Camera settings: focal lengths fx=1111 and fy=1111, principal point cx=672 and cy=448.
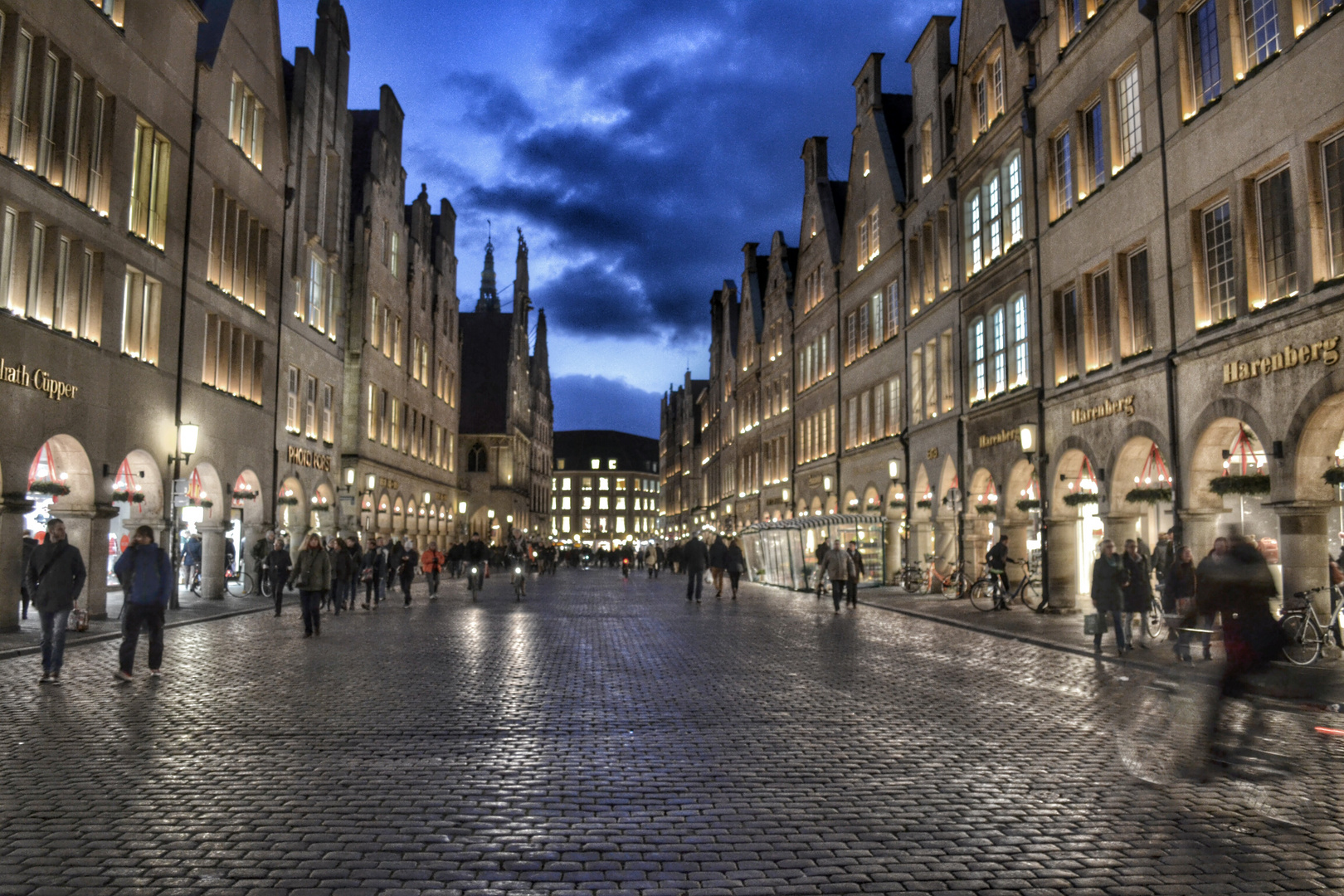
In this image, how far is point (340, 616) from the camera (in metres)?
26.2

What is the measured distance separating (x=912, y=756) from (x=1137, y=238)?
661 inches

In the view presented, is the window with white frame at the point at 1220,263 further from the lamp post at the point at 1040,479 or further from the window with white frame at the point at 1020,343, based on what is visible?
the window with white frame at the point at 1020,343

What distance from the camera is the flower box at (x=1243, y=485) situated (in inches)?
676

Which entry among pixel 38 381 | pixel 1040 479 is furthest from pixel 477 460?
pixel 38 381

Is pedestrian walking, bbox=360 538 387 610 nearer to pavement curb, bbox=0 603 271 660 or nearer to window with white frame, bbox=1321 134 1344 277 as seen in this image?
pavement curb, bbox=0 603 271 660

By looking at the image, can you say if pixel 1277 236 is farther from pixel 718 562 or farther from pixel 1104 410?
pixel 718 562

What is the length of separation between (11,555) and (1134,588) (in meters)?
18.6

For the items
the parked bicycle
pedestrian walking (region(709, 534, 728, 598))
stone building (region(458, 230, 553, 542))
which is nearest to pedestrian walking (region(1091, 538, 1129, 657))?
the parked bicycle

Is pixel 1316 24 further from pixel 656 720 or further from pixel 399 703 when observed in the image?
pixel 399 703

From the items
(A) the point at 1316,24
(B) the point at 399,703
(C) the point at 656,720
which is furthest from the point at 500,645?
(A) the point at 1316,24

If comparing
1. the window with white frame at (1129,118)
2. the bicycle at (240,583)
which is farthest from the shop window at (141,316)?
the window with white frame at (1129,118)

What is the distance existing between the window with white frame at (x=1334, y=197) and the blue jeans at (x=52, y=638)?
17.5 metres

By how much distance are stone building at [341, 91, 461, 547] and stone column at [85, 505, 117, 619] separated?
2154 cm

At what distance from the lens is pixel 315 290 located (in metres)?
39.8
